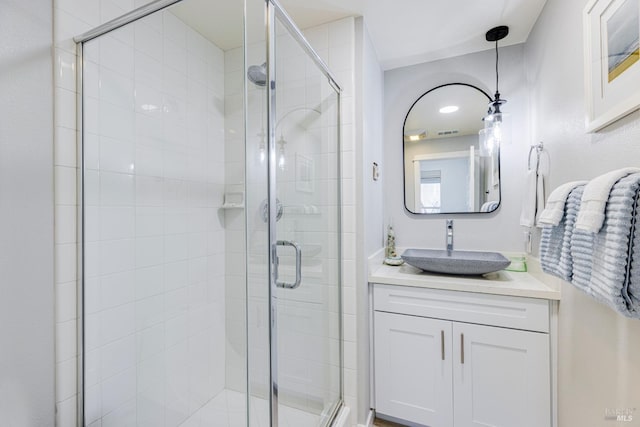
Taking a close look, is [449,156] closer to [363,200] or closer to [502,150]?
[502,150]

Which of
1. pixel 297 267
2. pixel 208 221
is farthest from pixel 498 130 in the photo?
pixel 208 221

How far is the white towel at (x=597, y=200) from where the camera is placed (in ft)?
2.51

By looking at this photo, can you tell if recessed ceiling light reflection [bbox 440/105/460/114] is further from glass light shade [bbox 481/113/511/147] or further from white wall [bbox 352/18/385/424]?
white wall [bbox 352/18/385/424]

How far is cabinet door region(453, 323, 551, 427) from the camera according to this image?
138 centimetres

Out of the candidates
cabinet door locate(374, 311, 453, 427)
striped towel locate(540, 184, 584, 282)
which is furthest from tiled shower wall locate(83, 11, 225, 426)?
striped towel locate(540, 184, 584, 282)

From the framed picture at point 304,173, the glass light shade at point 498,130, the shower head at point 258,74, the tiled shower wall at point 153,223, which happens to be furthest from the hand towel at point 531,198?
the tiled shower wall at point 153,223

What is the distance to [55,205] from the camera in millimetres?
1087

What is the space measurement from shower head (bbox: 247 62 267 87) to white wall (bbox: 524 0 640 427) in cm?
116

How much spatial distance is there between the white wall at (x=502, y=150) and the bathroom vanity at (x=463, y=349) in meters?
0.36

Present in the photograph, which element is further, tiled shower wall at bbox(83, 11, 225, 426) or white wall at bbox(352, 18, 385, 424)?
white wall at bbox(352, 18, 385, 424)

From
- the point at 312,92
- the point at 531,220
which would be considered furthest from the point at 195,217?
the point at 531,220

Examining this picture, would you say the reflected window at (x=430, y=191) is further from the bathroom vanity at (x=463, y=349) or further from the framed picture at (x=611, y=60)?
the framed picture at (x=611, y=60)

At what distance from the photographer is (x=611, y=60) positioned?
94 cm

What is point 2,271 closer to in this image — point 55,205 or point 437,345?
point 55,205
